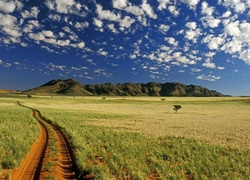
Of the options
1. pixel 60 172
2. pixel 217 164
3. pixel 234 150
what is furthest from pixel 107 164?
pixel 234 150

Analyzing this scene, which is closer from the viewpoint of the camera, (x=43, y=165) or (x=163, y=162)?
(x=43, y=165)

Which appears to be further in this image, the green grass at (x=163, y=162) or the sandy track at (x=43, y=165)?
the green grass at (x=163, y=162)

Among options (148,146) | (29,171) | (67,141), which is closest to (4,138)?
(67,141)

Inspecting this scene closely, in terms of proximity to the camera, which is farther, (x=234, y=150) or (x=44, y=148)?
(x=234, y=150)

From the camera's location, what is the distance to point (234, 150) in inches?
694

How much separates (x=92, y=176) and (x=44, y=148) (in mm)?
6609

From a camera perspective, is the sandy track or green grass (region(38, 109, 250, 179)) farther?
green grass (region(38, 109, 250, 179))

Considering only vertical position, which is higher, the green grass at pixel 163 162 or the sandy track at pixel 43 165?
the sandy track at pixel 43 165

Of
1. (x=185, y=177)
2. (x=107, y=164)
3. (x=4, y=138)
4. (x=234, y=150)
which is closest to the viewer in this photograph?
(x=185, y=177)

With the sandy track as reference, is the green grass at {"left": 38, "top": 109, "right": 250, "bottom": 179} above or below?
below

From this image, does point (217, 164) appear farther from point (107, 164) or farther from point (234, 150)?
point (107, 164)

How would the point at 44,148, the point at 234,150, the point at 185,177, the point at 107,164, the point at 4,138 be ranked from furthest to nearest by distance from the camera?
the point at 4,138
the point at 234,150
the point at 44,148
the point at 107,164
the point at 185,177

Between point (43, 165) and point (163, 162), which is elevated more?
point (43, 165)

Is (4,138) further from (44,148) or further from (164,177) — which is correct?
(164,177)
